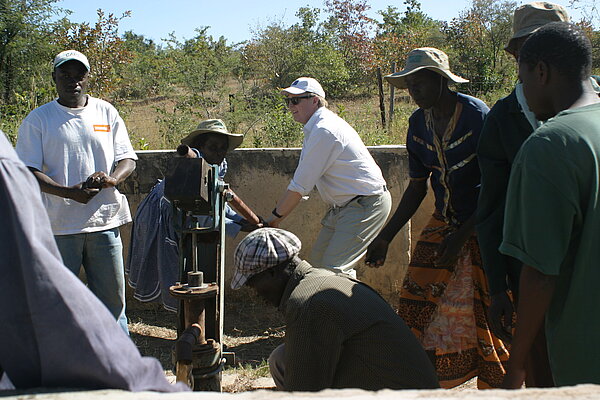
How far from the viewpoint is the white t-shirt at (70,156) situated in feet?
11.7

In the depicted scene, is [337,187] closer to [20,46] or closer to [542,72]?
[542,72]

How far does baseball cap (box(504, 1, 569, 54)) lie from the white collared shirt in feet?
4.26

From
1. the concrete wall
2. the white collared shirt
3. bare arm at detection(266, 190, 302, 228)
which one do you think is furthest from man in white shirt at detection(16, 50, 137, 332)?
the concrete wall

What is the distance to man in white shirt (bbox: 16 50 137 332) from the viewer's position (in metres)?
3.56

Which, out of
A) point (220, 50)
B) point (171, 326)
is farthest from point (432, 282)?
point (220, 50)

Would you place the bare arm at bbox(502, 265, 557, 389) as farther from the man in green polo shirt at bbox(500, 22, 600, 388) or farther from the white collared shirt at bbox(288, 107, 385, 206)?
the white collared shirt at bbox(288, 107, 385, 206)

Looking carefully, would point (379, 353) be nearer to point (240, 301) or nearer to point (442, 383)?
point (442, 383)

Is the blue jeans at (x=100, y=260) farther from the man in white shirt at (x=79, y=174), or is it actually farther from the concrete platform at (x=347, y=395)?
the concrete platform at (x=347, y=395)

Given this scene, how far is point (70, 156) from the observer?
3.60 metres

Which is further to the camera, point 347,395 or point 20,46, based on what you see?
point 20,46

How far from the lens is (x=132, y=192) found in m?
5.17

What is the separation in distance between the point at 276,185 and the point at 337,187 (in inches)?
46.2

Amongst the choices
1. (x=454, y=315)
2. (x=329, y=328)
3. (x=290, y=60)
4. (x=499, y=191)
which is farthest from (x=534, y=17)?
(x=290, y=60)

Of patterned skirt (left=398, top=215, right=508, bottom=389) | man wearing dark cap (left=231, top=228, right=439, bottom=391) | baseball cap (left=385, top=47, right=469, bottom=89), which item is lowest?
patterned skirt (left=398, top=215, right=508, bottom=389)
